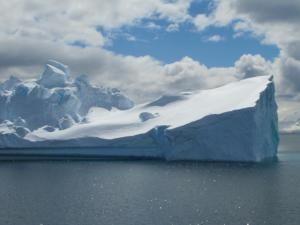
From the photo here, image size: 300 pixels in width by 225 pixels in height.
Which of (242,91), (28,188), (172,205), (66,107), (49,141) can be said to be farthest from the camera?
(66,107)

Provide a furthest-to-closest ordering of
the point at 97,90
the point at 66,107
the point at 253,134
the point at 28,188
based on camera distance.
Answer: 1. the point at 97,90
2. the point at 66,107
3. the point at 253,134
4. the point at 28,188

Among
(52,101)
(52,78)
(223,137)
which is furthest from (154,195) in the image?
(52,78)

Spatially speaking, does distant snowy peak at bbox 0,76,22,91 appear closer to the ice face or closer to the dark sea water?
the ice face

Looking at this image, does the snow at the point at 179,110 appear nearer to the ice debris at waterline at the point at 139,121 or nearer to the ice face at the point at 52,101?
the ice debris at waterline at the point at 139,121

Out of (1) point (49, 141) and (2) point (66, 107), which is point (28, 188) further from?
(2) point (66, 107)

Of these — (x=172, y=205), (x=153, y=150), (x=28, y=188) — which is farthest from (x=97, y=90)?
(x=172, y=205)

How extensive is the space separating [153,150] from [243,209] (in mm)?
49974

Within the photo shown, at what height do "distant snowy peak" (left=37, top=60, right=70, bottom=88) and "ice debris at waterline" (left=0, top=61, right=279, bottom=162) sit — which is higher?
"distant snowy peak" (left=37, top=60, right=70, bottom=88)

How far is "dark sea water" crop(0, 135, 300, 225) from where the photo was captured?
→ 1516 inches

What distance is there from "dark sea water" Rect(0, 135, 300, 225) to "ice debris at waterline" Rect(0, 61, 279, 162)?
4.71m

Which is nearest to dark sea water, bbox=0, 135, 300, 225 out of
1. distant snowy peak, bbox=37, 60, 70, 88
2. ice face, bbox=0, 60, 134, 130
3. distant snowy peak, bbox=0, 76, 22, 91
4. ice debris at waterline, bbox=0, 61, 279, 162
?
ice debris at waterline, bbox=0, 61, 279, 162

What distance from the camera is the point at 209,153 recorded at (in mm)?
79312

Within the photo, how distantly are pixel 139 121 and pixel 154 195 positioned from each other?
50773 millimetres

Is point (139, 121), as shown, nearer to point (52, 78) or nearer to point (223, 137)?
point (223, 137)
